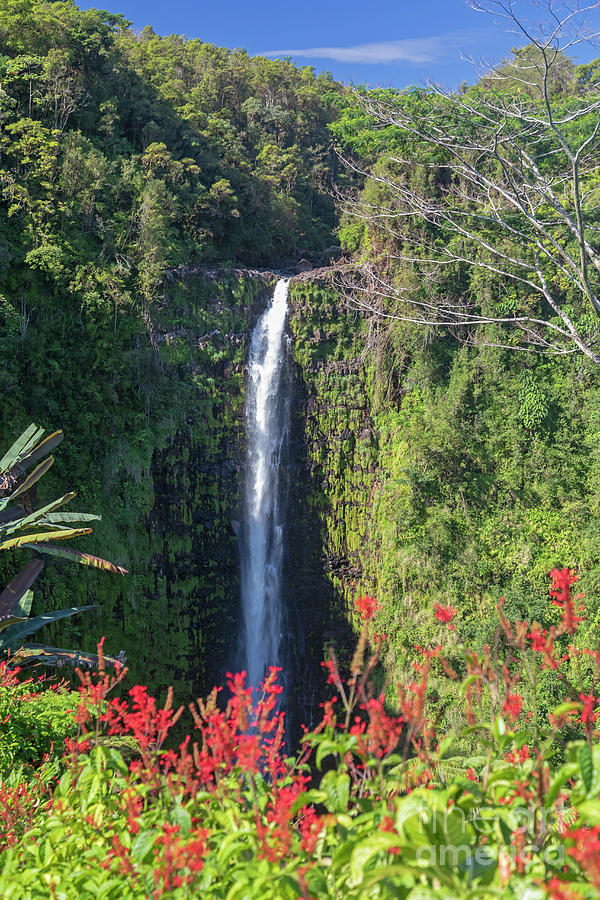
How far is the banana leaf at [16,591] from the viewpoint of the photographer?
6.69 metres

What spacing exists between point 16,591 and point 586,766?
6765 millimetres

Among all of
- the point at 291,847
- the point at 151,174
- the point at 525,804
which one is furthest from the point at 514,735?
the point at 151,174

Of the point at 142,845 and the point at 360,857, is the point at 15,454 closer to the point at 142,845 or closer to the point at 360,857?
the point at 142,845

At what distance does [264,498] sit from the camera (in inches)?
553

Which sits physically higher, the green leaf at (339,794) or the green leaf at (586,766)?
the green leaf at (586,766)

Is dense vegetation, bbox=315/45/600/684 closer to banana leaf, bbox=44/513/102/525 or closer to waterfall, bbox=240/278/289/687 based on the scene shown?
waterfall, bbox=240/278/289/687

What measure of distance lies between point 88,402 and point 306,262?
1001cm

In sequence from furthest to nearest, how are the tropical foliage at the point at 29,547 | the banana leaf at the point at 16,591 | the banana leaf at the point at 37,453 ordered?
the banana leaf at the point at 37,453
the banana leaf at the point at 16,591
the tropical foliage at the point at 29,547

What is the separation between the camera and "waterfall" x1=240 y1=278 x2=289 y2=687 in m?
13.5

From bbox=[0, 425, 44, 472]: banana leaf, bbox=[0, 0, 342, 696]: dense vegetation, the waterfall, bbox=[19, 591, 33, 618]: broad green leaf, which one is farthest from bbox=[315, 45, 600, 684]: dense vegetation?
bbox=[19, 591, 33, 618]: broad green leaf

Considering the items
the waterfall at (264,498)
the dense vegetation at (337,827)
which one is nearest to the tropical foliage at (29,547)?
the dense vegetation at (337,827)

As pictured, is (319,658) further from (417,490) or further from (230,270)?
(230,270)

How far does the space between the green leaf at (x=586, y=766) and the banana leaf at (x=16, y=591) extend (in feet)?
21.4

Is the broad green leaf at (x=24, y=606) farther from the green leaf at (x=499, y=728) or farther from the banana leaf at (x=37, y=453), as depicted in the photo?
the green leaf at (x=499, y=728)
